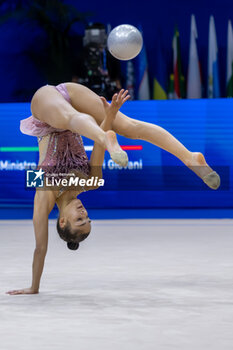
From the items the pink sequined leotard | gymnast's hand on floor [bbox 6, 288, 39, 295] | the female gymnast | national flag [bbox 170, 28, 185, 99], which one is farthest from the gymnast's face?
national flag [bbox 170, 28, 185, 99]

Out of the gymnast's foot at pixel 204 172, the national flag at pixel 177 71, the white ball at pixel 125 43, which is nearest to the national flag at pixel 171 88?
the national flag at pixel 177 71

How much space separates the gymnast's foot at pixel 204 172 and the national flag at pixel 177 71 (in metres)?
8.64

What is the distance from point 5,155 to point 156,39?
16.9ft

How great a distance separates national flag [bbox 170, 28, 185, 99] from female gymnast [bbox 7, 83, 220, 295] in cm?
837

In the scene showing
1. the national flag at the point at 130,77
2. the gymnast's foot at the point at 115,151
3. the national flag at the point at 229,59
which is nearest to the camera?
the gymnast's foot at the point at 115,151

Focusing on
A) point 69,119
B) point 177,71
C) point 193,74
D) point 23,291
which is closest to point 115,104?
point 69,119

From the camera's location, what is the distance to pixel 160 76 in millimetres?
14758

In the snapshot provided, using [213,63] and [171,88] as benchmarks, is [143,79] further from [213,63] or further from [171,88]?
[213,63]

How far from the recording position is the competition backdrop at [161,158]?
11.5 m

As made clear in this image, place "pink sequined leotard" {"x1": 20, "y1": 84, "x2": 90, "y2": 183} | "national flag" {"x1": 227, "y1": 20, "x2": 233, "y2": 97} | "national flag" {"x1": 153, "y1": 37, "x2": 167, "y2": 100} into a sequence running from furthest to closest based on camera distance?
"national flag" {"x1": 153, "y1": 37, "x2": 167, "y2": 100}, "national flag" {"x1": 227, "y1": 20, "x2": 233, "y2": 97}, "pink sequined leotard" {"x1": 20, "y1": 84, "x2": 90, "y2": 183}

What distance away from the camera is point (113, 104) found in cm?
573

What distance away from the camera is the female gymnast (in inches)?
224

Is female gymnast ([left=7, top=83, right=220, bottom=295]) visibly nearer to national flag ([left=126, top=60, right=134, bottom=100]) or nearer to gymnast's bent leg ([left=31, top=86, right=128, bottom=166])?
gymnast's bent leg ([left=31, top=86, right=128, bottom=166])

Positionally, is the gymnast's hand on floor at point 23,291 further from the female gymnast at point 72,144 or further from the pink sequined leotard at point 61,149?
the pink sequined leotard at point 61,149
